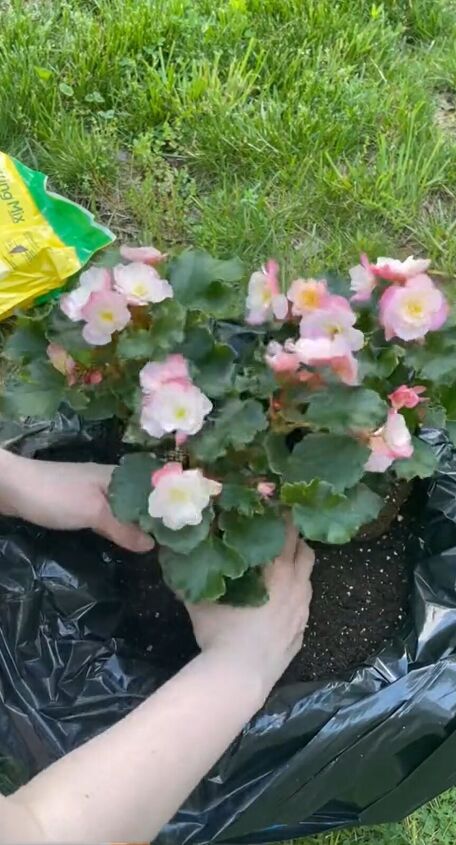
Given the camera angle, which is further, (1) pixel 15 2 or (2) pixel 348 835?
(1) pixel 15 2

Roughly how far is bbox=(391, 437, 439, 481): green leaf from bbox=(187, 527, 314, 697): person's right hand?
16 centimetres

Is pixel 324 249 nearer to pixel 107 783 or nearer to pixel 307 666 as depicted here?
pixel 307 666

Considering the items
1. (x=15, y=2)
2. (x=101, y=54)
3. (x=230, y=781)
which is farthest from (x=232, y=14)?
(x=230, y=781)

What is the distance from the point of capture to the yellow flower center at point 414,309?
3.00 feet

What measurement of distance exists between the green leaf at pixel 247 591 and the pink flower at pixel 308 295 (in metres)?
0.29

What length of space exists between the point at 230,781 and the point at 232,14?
1501 mm

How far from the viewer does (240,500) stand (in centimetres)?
94

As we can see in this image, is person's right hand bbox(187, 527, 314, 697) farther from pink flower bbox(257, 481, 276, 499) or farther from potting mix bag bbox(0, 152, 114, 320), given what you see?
potting mix bag bbox(0, 152, 114, 320)

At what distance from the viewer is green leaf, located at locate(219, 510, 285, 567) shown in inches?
37.1

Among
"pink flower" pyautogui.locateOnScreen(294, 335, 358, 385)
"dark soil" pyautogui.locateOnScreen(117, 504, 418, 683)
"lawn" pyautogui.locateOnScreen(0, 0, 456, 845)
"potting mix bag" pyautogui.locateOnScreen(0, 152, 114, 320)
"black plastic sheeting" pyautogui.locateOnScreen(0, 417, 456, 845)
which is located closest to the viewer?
"pink flower" pyautogui.locateOnScreen(294, 335, 358, 385)

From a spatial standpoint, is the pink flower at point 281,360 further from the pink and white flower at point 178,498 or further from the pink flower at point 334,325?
the pink and white flower at point 178,498

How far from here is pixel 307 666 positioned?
1176 mm

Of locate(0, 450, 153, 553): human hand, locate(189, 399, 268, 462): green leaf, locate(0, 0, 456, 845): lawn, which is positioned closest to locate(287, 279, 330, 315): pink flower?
locate(189, 399, 268, 462): green leaf

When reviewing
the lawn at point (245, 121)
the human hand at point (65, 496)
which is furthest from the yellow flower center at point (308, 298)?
the lawn at point (245, 121)
